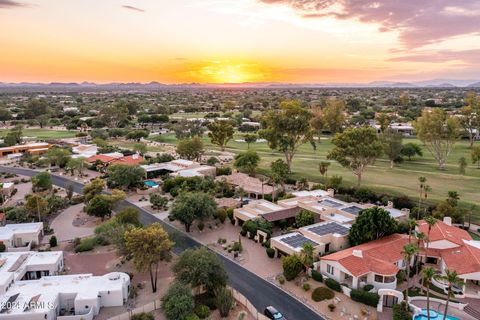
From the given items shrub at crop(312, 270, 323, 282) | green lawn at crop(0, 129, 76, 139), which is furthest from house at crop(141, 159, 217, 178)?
green lawn at crop(0, 129, 76, 139)

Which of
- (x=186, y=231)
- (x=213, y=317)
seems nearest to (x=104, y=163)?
(x=186, y=231)

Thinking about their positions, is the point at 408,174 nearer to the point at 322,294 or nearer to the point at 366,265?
the point at 366,265

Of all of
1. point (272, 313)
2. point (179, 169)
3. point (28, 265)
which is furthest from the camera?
point (179, 169)

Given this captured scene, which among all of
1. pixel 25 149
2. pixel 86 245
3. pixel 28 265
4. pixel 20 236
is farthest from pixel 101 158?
pixel 28 265

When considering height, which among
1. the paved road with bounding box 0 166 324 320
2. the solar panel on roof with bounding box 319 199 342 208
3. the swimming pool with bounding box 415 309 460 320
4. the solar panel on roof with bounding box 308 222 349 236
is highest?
the solar panel on roof with bounding box 319 199 342 208

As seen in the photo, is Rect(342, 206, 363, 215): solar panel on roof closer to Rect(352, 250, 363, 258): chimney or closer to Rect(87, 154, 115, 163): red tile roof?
Rect(352, 250, 363, 258): chimney

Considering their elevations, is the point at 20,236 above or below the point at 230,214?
below

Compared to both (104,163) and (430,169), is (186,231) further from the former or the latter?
(430,169)

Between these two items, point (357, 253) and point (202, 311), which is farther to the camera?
point (357, 253)
